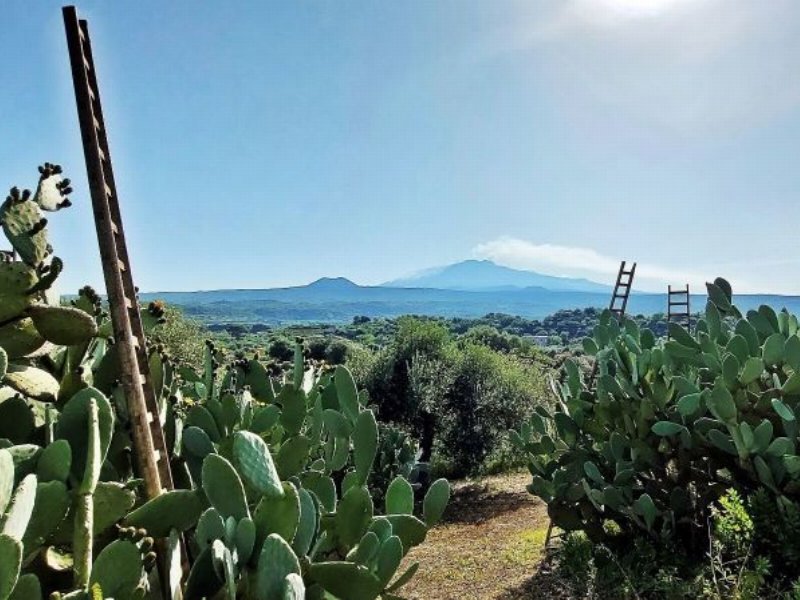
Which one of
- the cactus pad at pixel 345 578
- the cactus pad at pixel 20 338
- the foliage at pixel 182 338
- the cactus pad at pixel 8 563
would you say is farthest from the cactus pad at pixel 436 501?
the foliage at pixel 182 338

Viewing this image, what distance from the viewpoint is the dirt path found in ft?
Result: 17.3

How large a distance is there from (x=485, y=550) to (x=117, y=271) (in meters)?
5.87

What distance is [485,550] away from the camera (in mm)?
6578

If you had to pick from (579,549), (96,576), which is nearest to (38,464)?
(96,576)

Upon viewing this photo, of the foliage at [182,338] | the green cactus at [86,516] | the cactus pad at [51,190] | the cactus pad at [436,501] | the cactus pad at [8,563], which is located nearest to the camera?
the cactus pad at [8,563]

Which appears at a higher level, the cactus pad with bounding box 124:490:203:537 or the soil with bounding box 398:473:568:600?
the cactus pad with bounding box 124:490:203:537

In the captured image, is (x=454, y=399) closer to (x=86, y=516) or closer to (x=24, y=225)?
(x=24, y=225)

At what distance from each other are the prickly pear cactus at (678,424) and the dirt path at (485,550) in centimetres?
85

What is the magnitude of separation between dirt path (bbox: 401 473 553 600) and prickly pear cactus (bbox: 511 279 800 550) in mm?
852

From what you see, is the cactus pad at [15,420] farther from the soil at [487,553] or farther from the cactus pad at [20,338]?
the soil at [487,553]

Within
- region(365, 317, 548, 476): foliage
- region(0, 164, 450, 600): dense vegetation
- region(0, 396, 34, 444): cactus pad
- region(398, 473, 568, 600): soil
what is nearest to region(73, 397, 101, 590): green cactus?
region(0, 164, 450, 600): dense vegetation

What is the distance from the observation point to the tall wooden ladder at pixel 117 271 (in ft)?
4.71

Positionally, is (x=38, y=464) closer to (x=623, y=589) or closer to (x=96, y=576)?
(x=96, y=576)

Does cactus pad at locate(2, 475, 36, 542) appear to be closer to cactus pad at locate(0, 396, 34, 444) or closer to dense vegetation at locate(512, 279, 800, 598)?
cactus pad at locate(0, 396, 34, 444)
